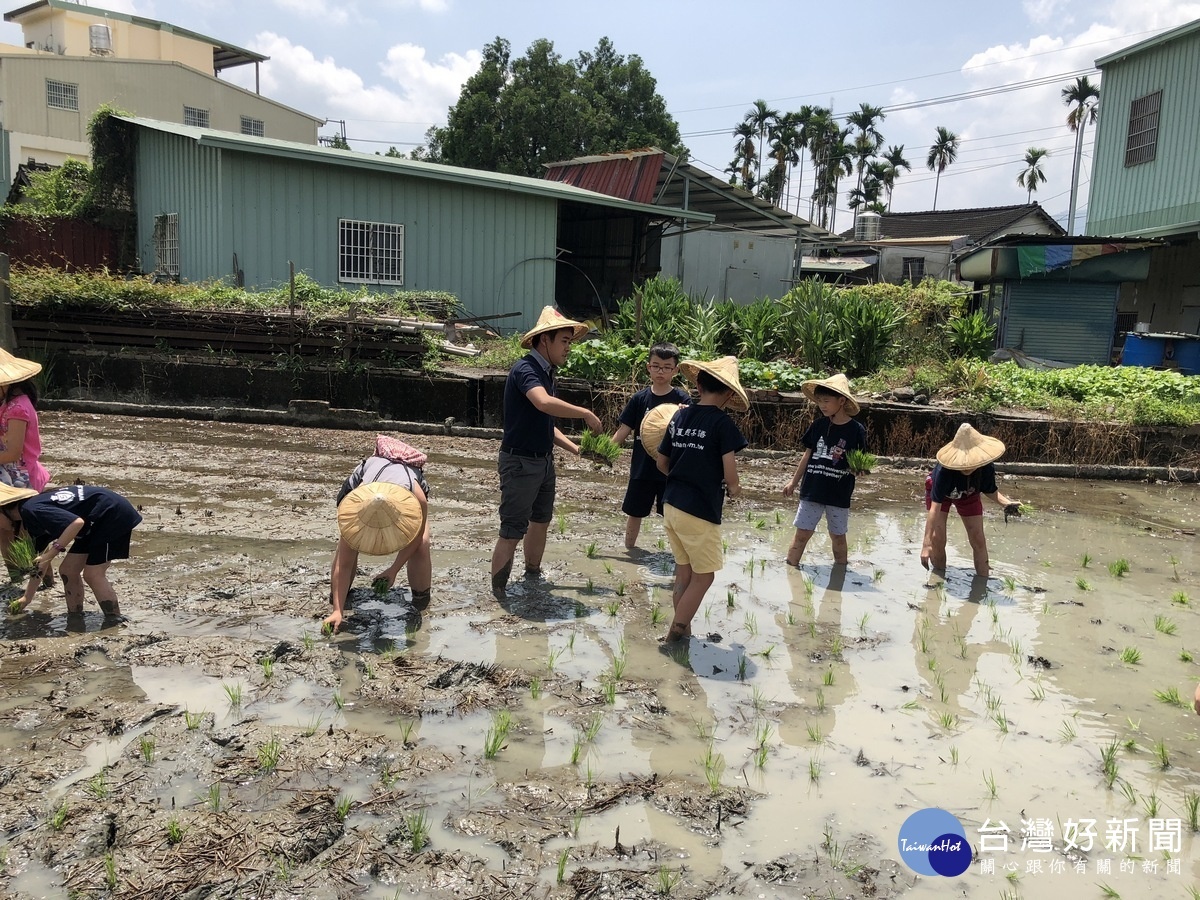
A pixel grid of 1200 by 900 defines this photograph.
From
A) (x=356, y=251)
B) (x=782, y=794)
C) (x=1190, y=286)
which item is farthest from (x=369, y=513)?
(x=1190, y=286)

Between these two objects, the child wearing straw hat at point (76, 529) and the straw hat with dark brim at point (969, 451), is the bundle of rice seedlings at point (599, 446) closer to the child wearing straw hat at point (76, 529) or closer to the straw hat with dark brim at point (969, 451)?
the straw hat with dark brim at point (969, 451)

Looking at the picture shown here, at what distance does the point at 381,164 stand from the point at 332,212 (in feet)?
4.57

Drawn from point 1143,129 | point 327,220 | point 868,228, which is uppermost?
point 1143,129

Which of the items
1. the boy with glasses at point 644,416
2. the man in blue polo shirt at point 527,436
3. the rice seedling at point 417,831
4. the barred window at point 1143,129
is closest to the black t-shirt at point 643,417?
the boy with glasses at point 644,416

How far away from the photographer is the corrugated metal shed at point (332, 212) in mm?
16906

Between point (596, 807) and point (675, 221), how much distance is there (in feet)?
64.8

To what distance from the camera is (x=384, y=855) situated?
3.27m

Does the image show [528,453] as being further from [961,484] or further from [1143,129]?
[1143,129]

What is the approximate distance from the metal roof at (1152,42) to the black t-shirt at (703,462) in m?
19.9

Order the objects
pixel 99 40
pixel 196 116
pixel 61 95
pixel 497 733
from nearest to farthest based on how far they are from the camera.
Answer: pixel 497 733 < pixel 61 95 < pixel 196 116 < pixel 99 40

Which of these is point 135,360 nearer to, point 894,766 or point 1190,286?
point 894,766

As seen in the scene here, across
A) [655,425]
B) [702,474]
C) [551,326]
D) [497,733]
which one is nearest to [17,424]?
[551,326]

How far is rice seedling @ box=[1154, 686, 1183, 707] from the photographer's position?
196 inches

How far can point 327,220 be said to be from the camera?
695 inches
